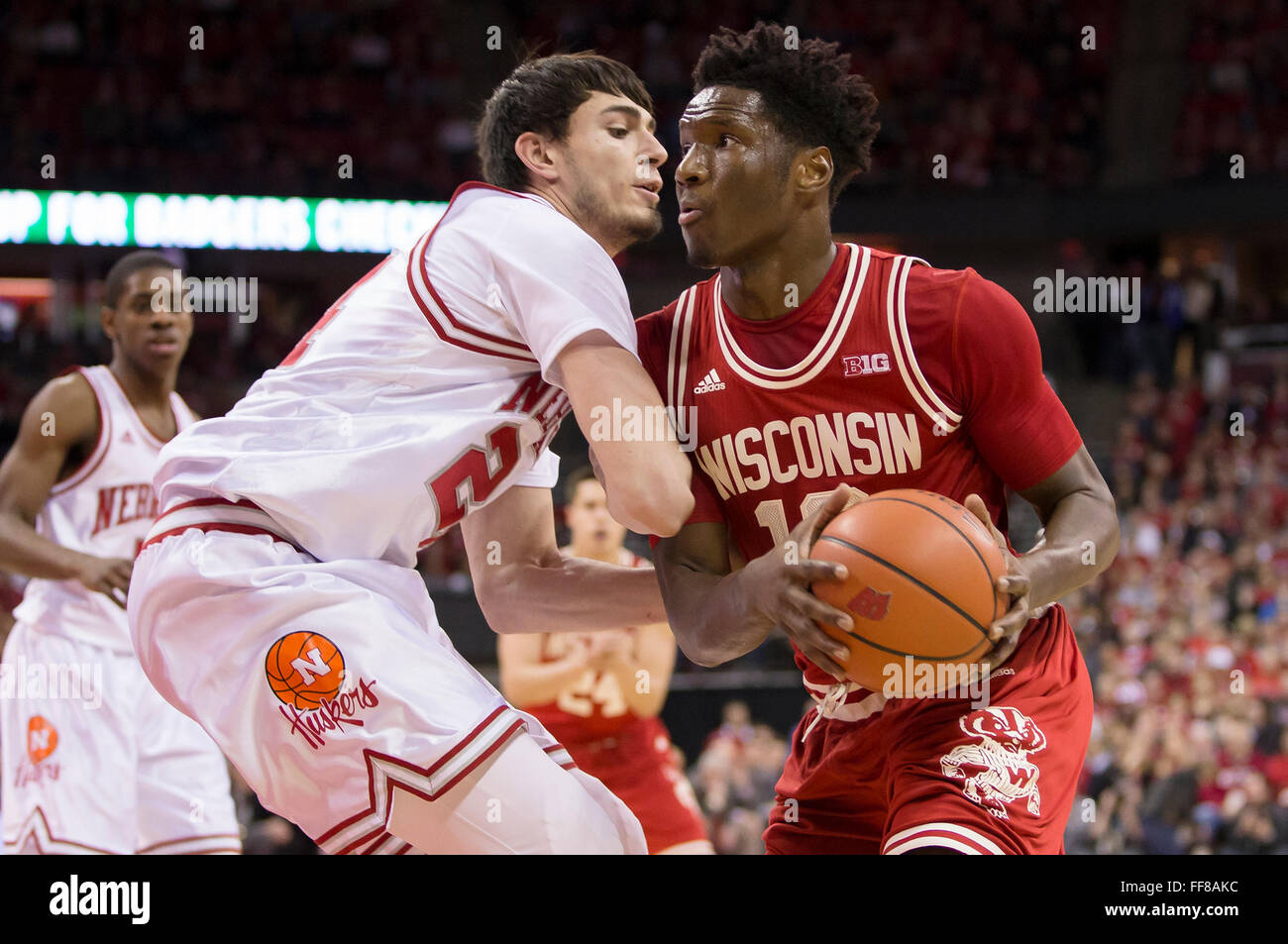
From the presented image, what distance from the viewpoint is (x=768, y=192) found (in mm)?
3170

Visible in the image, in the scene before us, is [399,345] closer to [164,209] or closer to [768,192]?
[768,192]

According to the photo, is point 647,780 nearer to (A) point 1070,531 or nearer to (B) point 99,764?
(B) point 99,764

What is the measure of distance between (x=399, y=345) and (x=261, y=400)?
1.05ft

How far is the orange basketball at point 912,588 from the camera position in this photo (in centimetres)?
265

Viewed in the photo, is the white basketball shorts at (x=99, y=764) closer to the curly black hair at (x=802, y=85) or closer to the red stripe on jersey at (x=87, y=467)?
the red stripe on jersey at (x=87, y=467)

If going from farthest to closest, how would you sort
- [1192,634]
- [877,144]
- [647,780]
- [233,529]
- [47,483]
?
[877,144], [1192,634], [647,780], [47,483], [233,529]

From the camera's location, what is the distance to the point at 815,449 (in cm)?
311

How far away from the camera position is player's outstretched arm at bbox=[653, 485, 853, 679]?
2.69m

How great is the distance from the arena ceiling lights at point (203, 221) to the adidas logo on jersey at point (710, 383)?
11632mm

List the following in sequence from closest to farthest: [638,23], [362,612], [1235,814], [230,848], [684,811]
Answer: [362,612]
[230,848]
[684,811]
[1235,814]
[638,23]

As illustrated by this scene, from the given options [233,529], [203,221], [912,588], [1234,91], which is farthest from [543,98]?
[1234,91]

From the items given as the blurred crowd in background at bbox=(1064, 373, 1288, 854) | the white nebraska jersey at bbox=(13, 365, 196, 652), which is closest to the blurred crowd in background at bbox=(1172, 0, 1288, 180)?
the blurred crowd in background at bbox=(1064, 373, 1288, 854)

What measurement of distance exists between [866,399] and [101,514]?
3388 mm
